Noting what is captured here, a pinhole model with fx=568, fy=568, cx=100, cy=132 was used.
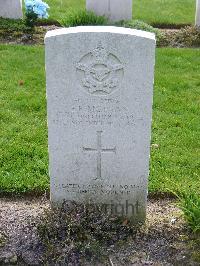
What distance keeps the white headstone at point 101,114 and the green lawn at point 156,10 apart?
651 centimetres

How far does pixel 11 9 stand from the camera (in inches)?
413

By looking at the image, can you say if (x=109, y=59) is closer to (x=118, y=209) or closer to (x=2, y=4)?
(x=118, y=209)

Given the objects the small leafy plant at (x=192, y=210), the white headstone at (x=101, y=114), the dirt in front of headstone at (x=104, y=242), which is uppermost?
the white headstone at (x=101, y=114)

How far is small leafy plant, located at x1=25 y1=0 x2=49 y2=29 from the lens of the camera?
9.76 meters

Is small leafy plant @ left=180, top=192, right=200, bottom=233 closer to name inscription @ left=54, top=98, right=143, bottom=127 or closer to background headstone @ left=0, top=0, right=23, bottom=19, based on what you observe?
name inscription @ left=54, top=98, right=143, bottom=127

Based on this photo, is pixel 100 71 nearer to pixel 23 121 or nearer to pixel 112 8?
pixel 23 121

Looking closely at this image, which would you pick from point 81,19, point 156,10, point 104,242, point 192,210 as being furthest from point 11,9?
point 192,210

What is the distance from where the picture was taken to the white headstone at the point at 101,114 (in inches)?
165

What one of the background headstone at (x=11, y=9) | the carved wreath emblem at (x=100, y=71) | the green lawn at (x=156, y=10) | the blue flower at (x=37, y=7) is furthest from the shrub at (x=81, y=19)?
the carved wreath emblem at (x=100, y=71)

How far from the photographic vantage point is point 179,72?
8.41m

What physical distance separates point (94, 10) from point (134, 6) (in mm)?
1923

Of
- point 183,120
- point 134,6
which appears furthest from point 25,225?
point 134,6

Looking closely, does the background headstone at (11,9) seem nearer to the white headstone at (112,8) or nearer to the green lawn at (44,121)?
the white headstone at (112,8)

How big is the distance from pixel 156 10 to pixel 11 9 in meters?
3.13
